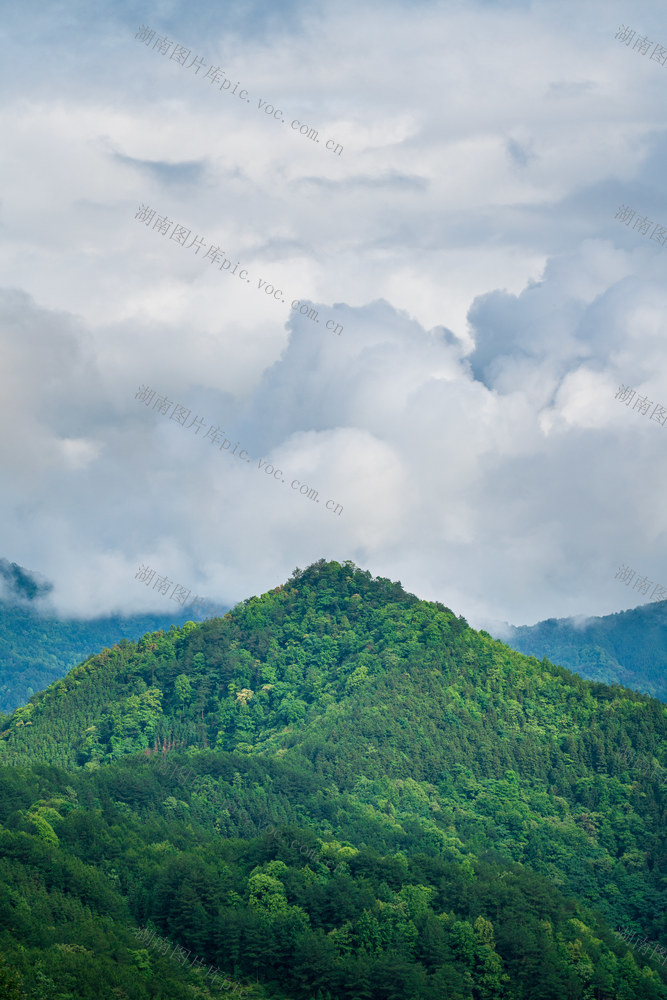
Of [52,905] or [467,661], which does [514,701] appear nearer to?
[467,661]

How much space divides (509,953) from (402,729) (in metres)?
44.0

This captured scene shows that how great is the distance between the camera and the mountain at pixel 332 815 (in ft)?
301

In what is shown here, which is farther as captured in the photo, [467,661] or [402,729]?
[467,661]

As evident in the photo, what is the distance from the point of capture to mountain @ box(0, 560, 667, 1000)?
9169 centimetres

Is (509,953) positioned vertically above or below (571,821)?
below

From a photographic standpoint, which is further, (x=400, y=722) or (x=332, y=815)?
(x=400, y=722)

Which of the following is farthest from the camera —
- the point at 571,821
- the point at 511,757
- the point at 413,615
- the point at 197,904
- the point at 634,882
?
the point at 413,615

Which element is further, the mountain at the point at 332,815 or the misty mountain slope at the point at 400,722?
the misty mountain slope at the point at 400,722

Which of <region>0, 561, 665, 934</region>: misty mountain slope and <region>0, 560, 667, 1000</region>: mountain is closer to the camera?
<region>0, 560, 667, 1000</region>: mountain

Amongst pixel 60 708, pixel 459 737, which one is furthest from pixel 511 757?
pixel 60 708

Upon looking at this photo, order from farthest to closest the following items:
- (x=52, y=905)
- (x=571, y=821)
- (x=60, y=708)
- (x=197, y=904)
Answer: (x=60, y=708)
(x=571, y=821)
(x=197, y=904)
(x=52, y=905)

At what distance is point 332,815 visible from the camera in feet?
400

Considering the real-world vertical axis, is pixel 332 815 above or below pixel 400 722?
below

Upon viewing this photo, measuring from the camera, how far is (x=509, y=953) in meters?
96.1
